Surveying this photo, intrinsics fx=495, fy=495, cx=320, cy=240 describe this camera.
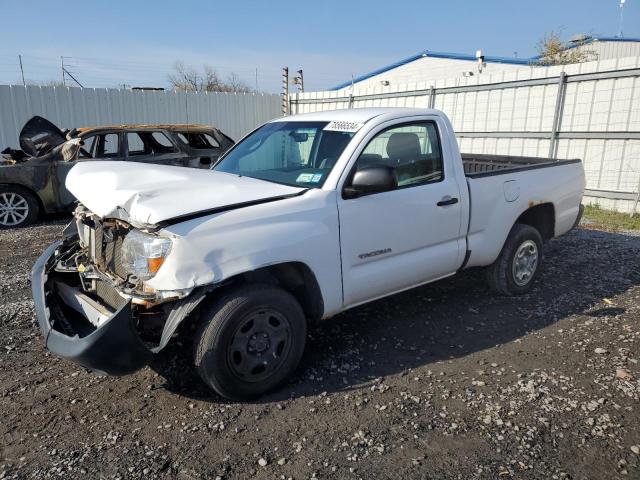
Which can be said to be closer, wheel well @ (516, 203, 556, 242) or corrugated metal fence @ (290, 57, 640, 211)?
wheel well @ (516, 203, 556, 242)

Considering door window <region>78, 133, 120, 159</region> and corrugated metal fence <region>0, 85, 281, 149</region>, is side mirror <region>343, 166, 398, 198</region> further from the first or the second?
corrugated metal fence <region>0, 85, 281, 149</region>

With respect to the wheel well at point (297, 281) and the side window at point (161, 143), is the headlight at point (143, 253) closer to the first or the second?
the wheel well at point (297, 281)

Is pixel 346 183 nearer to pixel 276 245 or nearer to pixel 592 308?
pixel 276 245

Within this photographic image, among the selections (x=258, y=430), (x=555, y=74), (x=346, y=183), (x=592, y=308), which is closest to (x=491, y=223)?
(x=592, y=308)

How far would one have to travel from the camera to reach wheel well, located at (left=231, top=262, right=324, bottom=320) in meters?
3.36

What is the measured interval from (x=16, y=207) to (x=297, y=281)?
697 centimetres

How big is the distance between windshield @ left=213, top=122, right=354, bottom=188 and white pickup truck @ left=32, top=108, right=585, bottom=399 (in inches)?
0.6

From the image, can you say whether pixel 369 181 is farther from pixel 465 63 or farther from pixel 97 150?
pixel 465 63

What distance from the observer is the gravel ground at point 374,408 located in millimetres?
2723

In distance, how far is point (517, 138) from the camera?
10516mm

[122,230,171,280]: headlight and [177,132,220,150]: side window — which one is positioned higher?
[177,132,220,150]: side window

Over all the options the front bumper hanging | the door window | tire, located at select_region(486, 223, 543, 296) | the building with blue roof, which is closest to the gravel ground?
tire, located at select_region(486, 223, 543, 296)

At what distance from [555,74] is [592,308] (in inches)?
257

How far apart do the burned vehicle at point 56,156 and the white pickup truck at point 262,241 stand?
4994 mm
